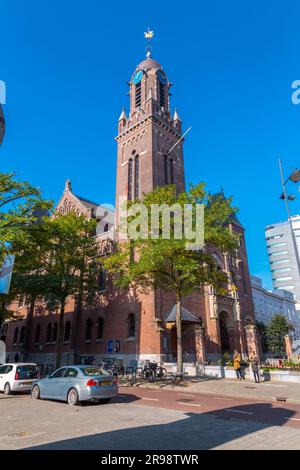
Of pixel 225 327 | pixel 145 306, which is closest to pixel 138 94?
pixel 145 306

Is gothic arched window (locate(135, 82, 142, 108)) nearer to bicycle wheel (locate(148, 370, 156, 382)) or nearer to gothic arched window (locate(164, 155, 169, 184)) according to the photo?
gothic arched window (locate(164, 155, 169, 184))

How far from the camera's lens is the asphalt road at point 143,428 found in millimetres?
6094

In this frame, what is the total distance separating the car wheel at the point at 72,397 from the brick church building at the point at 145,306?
46.3 ft

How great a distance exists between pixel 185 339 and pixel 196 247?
1316 centimetres

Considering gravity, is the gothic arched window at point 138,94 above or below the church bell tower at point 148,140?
above

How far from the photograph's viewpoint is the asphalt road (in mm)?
6094

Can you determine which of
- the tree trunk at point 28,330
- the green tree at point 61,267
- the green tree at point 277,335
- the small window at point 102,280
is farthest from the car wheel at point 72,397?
the green tree at point 277,335

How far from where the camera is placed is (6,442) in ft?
20.4

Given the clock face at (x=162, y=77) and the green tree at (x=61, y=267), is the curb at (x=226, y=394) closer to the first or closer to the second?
the green tree at (x=61, y=267)

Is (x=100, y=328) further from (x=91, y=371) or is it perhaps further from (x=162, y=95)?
(x=162, y=95)

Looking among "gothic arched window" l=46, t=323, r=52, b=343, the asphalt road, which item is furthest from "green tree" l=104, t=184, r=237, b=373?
"gothic arched window" l=46, t=323, r=52, b=343

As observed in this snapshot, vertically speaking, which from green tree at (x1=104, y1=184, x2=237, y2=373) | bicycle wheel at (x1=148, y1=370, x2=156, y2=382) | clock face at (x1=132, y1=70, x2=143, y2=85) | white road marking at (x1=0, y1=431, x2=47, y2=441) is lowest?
white road marking at (x1=0, y1=431, x2=47, y2=441)

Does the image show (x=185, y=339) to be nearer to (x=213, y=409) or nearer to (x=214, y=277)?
(x=214, y=277)
